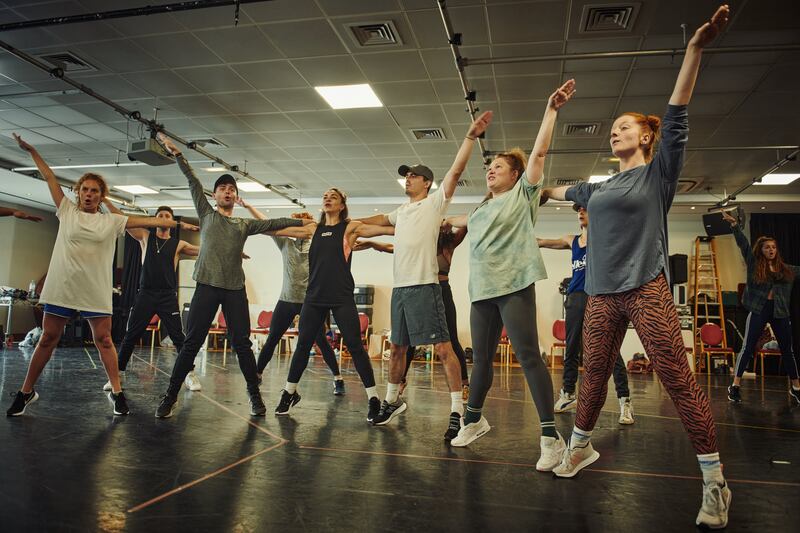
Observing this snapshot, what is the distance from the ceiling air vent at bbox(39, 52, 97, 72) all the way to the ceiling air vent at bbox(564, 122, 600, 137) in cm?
634

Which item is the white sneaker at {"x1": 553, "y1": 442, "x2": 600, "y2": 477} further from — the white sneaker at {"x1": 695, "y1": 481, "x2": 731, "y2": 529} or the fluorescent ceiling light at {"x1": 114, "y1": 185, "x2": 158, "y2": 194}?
the fluorescent ceiling light at {"x1": 114, "y1": 185, "x2": 158, "y2": 194}

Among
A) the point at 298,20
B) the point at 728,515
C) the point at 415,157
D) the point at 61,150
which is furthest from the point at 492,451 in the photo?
the point at 61,150

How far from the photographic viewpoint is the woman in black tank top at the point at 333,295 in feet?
12.0

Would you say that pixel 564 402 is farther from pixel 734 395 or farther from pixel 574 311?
pixel 734 395

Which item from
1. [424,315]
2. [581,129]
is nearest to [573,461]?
[424,315]

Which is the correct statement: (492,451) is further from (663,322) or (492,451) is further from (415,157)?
(415,157)

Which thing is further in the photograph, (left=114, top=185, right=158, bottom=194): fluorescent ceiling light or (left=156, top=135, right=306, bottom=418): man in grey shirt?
(left=114, top=185, right=158, bottom=194): fluorescent ceiling light

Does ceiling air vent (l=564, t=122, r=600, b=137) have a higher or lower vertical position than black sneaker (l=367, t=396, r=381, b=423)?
higher

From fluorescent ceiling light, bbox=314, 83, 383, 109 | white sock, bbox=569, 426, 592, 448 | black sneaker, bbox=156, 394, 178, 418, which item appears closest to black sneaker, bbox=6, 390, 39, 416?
black sneaker, bbox=156, 394, 178, 418

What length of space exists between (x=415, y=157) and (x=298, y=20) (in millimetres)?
4502

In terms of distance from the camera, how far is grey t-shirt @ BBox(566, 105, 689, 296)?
207cm

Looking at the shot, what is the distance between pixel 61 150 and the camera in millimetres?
10109

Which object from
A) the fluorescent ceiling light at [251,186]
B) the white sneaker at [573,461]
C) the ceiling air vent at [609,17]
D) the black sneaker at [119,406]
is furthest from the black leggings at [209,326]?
the fluorescent ceiling light at [251,186]

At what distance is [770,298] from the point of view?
5512 millimetres
